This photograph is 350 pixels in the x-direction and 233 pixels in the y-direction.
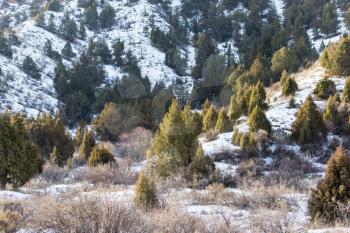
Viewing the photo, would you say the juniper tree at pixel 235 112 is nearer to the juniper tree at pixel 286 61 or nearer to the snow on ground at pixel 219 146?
the snow on ground at pixel 219 146

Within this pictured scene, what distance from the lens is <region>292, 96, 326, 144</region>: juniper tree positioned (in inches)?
728

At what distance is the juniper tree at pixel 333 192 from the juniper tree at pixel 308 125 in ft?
37.9

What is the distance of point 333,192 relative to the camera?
272 inches

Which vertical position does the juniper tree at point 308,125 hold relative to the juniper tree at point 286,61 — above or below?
below

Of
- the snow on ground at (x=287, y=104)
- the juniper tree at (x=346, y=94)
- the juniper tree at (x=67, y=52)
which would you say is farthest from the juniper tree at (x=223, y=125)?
the juniper tree at (x=67, y=52)

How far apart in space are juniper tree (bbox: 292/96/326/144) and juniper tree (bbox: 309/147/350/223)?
11539mm

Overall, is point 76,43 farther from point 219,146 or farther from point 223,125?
point 219,146

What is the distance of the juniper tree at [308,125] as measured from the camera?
18500 millimetres

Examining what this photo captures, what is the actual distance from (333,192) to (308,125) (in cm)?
1223

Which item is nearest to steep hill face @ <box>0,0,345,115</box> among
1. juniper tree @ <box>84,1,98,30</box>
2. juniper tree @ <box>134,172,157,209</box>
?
juniper tree @ <box>84,1,98,30</box>

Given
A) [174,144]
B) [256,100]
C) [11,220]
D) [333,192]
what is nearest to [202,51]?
[256,100]

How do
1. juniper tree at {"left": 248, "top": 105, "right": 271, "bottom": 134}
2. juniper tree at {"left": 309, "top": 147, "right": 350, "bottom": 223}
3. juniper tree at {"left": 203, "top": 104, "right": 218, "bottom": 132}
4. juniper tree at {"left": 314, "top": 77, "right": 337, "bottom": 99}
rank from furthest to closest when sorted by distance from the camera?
juniper tree at {"left": 203, "top": 104, "right": 218, "bottom": 132} → juniper tree at {"left": 314, "top": 77, "right": 337, "bottom": 99} → juniper tree at {"left": 248, "top": 105, "right": 271, "bottom": 134} → juniper tree at {"left": 309, "top": 147, "right": 350, "bottom": 223}

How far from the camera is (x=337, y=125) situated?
19.8 metres

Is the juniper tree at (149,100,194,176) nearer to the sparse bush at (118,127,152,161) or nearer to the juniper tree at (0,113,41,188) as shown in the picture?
the juniper tree at (0,113,41,188)
